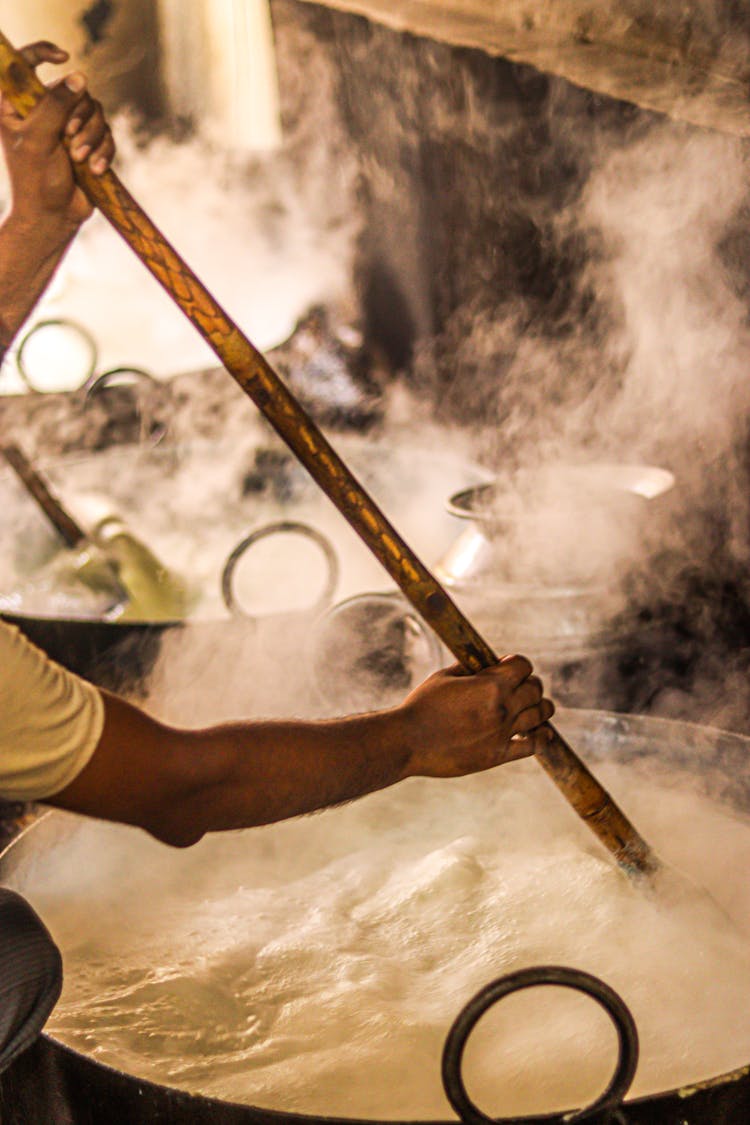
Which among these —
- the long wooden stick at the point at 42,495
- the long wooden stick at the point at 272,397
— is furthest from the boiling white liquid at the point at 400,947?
the long wooden stick at the point at 42,495

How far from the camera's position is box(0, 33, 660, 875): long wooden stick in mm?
1558

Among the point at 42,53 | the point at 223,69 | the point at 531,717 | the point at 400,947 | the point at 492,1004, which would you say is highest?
the point at 42,53

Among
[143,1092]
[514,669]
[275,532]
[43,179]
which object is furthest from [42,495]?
[143,1092]

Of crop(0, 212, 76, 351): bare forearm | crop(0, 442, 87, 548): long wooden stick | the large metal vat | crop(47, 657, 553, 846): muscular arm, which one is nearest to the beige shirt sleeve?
crop(47, 657, 553, 846): muscular arm

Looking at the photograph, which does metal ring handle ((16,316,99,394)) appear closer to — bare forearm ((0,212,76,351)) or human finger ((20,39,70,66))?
bare forearm ((0,212,76,351))

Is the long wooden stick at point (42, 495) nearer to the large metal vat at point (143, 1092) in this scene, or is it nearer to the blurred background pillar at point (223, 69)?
the large metal vat at point (143, 1092)

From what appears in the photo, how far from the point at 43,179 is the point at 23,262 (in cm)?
22

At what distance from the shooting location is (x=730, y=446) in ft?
12.6

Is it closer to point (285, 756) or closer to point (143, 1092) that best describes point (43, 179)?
point (285, 756)

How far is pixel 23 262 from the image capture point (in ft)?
6.31

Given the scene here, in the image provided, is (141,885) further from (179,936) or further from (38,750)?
(38,750)

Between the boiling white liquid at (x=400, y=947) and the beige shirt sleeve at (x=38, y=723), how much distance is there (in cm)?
63

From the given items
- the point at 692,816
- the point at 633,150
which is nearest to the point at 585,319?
the point at 633,150

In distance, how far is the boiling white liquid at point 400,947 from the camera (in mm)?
1710
